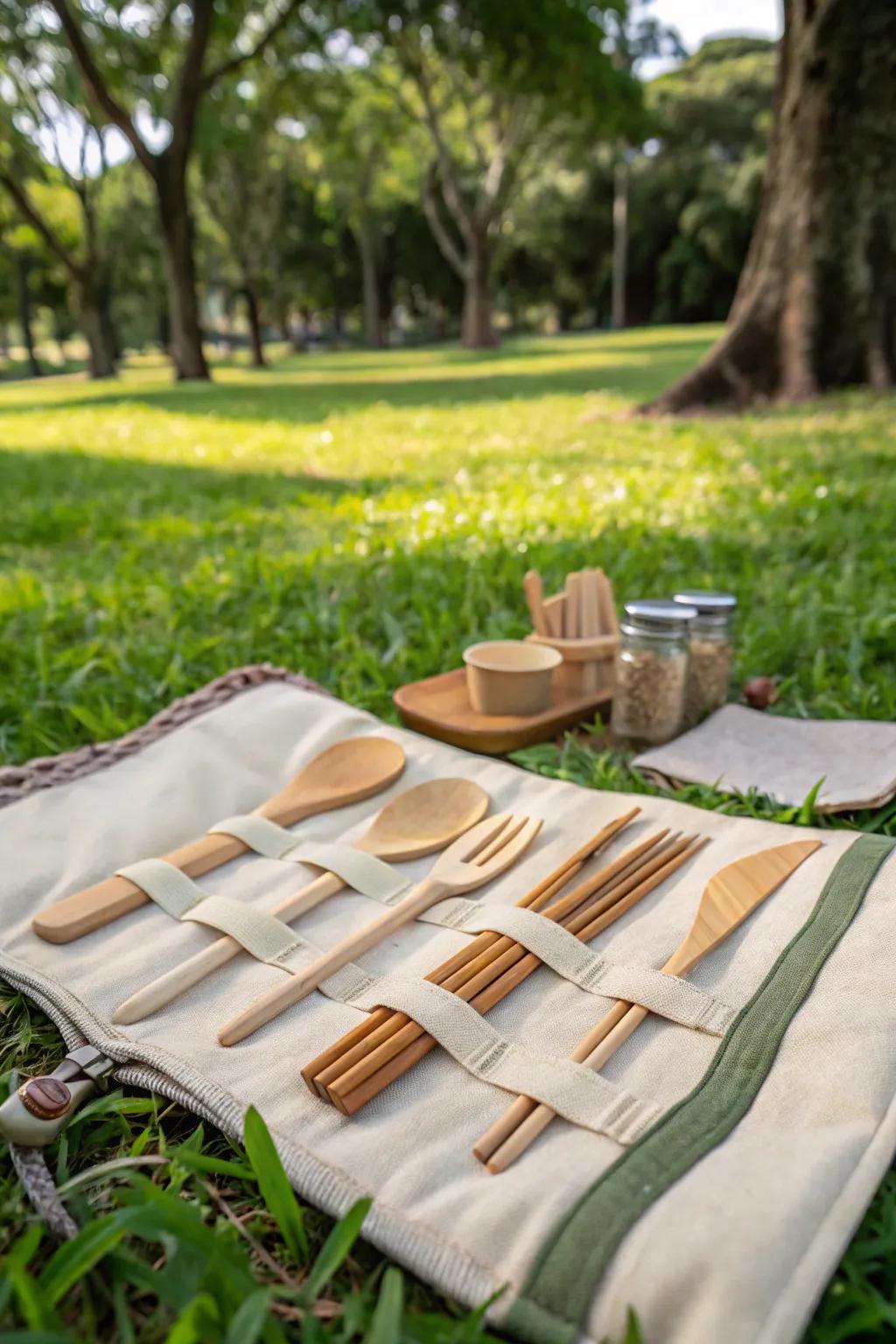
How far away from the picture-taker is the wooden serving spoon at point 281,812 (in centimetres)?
153

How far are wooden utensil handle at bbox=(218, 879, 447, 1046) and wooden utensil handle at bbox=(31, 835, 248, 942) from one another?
36 centimetres

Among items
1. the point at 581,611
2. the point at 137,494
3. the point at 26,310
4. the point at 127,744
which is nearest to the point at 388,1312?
the point at 127,744

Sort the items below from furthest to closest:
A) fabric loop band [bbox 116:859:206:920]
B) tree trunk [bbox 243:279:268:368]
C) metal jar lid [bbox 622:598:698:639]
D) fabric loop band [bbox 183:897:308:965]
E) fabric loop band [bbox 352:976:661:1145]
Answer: tree trunk [bbox 243:279:268:368]
metal jar lid [bbox 622:598:698:639]
fabric loop band [bbox 116:859:206:920]
fabric loop band [bbox 183:897:308:965]
fabric loop band [bbox 352:976:661:1145]

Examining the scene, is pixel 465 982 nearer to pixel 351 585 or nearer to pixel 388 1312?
pixel 388 1312

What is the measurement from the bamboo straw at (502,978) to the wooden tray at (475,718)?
24.7 inches

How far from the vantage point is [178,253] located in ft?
45.3

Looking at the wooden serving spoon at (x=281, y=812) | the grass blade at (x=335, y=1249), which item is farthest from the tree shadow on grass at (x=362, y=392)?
the grass blade at (x=335, y=1249)

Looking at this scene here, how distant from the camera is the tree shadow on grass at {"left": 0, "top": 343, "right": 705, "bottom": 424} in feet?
33.7

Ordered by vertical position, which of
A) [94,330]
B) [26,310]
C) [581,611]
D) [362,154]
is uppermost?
[362,154]

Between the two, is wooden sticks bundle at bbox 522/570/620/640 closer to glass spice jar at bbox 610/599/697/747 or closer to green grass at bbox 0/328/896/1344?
glass spice jar at bbox 610/599/697/747

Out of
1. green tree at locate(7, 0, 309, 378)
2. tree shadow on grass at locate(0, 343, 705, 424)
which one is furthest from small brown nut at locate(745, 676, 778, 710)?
green tree at locate(7, 0, 309, 378)

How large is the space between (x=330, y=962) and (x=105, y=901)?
437mm

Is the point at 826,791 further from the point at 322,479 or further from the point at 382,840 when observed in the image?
the point at 322,479

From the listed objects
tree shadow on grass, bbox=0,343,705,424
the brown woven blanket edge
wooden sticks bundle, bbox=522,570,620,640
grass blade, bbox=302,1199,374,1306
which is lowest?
grass blade, bbox=302,1199,374,1306
